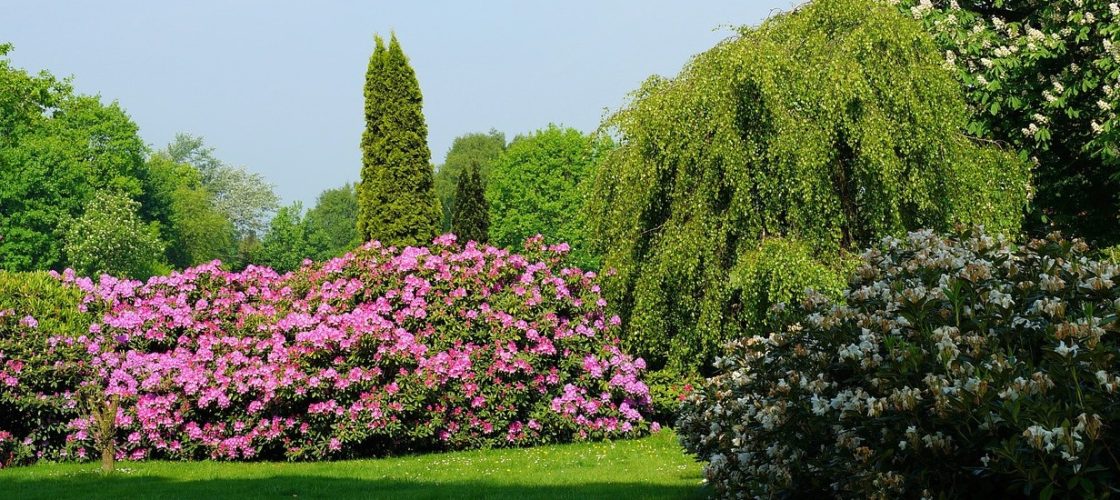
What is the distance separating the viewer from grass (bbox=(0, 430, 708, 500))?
891cm

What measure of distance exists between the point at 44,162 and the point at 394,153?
20154mm

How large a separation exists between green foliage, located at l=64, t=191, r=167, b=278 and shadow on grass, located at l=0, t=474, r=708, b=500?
28.5 meters

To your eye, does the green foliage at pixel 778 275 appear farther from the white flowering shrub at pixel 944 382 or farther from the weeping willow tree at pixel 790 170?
the white flowering shrub at pixel 944 382

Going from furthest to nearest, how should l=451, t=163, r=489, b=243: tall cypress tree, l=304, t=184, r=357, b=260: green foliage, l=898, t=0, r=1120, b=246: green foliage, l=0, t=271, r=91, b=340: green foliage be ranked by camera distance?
l=304, t=184, r=357, b=260: green foliage, l=451, t=163, r=489, b=243: tall cypress tree, l=898, t=0, r=1120, b=246: green foliage, l=0, t=271, r=91, b=340: green foliage

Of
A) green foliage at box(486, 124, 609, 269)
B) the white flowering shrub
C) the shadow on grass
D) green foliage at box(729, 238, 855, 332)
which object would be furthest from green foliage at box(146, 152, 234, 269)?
the white flowering shrub

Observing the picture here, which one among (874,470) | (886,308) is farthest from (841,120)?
(874,470)

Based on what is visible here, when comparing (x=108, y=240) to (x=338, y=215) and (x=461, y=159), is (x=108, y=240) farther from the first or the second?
(x=338, y=215)

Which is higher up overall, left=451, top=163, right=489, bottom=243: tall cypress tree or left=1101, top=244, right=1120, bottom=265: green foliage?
left=451, top=163, right=489, bottom=243: tall cypress tree

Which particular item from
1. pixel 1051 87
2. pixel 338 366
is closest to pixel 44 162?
pixel 338 366

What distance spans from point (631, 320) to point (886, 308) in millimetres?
8076

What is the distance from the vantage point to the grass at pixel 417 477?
8906 millimetres

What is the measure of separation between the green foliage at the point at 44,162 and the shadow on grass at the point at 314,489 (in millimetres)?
28954

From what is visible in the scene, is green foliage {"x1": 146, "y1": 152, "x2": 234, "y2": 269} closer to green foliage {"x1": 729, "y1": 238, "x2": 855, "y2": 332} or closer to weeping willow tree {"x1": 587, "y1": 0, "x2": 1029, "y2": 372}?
weeping willow tree {"x1": 587, "y1": 0, "x2": 1029, "y2": 372}

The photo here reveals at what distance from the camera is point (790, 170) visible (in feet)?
39.2
